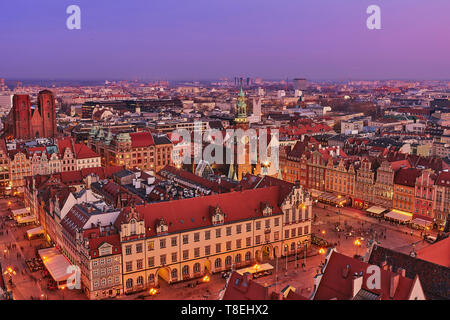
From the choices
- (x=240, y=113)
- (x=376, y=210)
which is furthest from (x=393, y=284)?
(x=240, y=113)

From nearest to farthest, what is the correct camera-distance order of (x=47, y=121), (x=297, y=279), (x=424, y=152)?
(x=297, y=279)
(x=424, y=152)
(x=47, y=121)

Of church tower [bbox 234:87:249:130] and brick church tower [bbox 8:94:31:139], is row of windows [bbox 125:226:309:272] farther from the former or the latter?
brick church tower [bbox 8:94:31:139]

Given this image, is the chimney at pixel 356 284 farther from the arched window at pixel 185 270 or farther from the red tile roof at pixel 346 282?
the arched window at pixel 185 270
